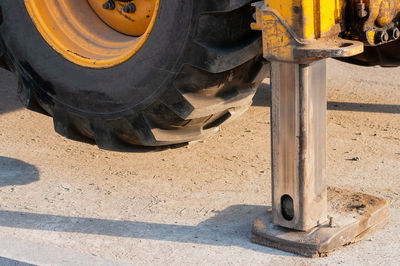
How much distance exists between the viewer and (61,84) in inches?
126

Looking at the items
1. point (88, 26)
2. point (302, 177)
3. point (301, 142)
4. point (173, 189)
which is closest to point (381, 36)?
point (301, 142)

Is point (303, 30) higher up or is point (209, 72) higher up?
point (303, 30)

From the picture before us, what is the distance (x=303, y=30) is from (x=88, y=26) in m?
1.31

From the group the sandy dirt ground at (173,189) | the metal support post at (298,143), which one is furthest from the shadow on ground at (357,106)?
the metal support post at (298,143)

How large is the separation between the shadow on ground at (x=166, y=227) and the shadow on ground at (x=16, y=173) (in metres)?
0.33

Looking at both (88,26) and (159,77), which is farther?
(88,26)

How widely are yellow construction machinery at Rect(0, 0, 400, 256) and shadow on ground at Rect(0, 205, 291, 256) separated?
A: 11 centimetres

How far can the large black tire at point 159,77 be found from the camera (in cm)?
265

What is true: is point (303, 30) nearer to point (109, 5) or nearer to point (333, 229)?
point (333, 229)

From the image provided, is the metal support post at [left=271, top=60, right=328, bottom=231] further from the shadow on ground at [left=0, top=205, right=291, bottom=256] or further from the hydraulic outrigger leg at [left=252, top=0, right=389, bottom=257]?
the shadow on ground at [left=0, top=205, right=291, bottom=256]

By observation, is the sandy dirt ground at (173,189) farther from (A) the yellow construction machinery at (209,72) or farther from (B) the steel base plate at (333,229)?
(A) the yellow construction machinery at (209,72)

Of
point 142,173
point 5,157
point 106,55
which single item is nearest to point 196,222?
point 142,173

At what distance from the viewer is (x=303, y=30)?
233cm

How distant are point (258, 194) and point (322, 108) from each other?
690 mm
